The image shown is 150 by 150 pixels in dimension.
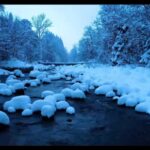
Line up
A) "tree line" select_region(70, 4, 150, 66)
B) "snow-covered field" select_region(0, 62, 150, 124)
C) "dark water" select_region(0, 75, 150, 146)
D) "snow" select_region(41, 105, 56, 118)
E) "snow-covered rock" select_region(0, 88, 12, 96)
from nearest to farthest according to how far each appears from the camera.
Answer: "dark water" select_region(0, 75, 150, 146) < "snow" select_region(41, 105, 56, 118) < "snow-covered field" select_region(0, 62, 150, 124) < "snow-covered rock" select_region(0, 88, 12, 96) < "tree line" select_region(70, 4, 150, 66)

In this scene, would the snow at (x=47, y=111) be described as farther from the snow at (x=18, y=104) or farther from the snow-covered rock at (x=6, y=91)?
Answer: the snow-covered rock at (x=6, y=91)

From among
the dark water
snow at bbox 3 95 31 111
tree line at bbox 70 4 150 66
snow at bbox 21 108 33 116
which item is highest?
tree line at bbox 70 4 150 66

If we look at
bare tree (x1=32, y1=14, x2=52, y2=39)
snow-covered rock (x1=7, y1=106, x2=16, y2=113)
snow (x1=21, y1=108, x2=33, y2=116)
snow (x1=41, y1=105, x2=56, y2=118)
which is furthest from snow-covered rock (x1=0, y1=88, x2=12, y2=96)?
bare tree (x1=32, y1=14, x2=52, y2=39)

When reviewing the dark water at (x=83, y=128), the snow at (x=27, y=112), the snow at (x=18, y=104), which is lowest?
the dark water at (x=83, y=128)

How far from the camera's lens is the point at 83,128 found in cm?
704

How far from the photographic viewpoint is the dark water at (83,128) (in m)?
6.05

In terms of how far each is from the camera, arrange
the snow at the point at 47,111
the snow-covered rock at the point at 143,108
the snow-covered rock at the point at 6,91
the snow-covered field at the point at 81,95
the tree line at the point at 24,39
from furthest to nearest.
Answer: the tree line at the point at 24,39 < the snow-covered rock at the point at 6,91 < the snow-covered rock at the point at 143,108 < the snow-covered field at the point at 81,95 < the snow at the point at 47,111

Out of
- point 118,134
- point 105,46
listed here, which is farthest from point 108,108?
point 105,46

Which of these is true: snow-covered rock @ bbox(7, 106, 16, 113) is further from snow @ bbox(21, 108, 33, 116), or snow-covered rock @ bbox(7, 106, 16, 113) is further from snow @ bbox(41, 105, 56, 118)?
snow @ bbox(41, 105, 56, 118)

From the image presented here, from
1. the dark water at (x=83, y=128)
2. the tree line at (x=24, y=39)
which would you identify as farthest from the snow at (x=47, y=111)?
the tree line at (x=24, y=39)

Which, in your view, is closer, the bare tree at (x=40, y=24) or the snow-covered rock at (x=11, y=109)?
the snow-covered rock at (x=11, y=109)

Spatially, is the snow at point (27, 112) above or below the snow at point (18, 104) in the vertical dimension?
below

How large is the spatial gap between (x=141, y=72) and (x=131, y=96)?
14.2 feet

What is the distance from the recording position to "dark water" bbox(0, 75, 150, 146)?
605cm
